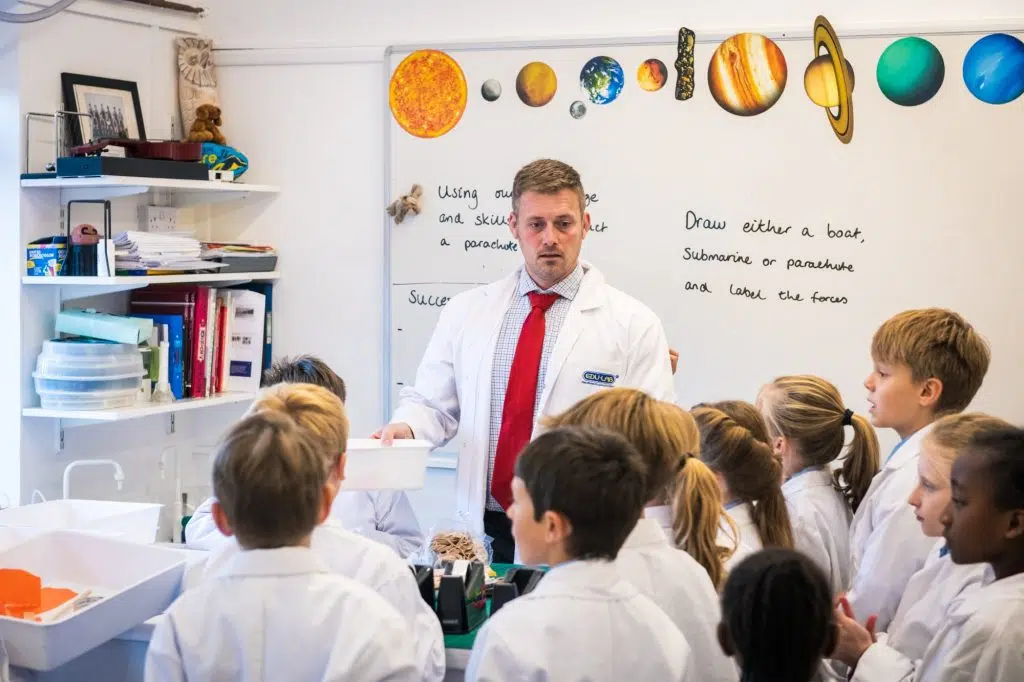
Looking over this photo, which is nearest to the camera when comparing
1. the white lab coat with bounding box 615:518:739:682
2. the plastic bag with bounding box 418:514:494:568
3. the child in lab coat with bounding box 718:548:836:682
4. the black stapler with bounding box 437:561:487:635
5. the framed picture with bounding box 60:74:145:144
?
the child in lab coat with bounding box 718:548:836:682

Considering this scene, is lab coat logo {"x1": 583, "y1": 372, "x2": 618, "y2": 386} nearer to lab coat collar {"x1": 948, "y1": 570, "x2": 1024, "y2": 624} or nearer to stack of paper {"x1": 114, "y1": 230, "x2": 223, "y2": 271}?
lab coat collar {"x1": 948, "y1": 570, "x2": 1024, "y2": 624}

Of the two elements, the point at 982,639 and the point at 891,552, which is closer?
the point at 982,639

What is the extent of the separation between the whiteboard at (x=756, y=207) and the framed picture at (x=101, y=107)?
2.85ft

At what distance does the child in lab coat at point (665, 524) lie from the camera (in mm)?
1760

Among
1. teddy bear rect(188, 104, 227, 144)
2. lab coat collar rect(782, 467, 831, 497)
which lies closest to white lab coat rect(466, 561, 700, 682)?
lab coat collar rect(782, 467, 831, 497)

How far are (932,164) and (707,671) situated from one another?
6.77ft

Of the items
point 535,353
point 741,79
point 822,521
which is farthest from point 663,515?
point 741,79

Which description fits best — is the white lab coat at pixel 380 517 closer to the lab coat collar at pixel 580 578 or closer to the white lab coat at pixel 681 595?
the white lab coat at pixel 681 595

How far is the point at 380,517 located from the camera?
2.60 meters

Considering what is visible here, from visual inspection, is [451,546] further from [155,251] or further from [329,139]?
[329,139]

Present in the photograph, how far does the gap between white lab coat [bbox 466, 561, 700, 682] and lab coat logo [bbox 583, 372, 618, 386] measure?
1.29m

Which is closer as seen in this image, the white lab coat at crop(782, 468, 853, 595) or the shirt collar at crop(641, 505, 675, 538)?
the shirt collar at crop(641, 505, 675, 538)

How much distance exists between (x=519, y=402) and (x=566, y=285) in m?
0.34

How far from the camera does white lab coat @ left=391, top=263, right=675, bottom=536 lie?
2852 mm
